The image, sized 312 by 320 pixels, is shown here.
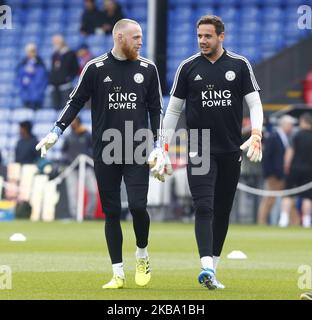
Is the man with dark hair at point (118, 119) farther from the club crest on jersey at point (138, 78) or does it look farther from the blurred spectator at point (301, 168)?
the blurred spectator at point (301, 168)

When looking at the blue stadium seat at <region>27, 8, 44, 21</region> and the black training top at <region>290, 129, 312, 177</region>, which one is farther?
the blue stadium seat at <region>27, 8, 44, 21</region>

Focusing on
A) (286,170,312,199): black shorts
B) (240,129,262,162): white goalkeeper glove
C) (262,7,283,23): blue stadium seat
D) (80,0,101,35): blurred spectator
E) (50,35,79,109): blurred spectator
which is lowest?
(286,170,312,199): black shorts

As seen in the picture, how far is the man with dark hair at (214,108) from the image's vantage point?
9.95 meters

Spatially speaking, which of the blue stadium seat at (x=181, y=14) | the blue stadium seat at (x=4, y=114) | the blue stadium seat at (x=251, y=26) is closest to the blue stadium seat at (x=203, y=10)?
the blue stadium seat at (x=181, y=14)

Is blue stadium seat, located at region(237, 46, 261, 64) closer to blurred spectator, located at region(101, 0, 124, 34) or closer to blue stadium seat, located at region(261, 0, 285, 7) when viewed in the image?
blue stadium seat, located at region(261, 0, 285, 7)

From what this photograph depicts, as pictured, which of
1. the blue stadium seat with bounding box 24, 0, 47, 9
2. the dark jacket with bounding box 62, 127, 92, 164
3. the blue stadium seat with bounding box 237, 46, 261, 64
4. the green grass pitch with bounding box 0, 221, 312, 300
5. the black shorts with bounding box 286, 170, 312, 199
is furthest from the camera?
the blue stadium seat with bounding box 24, 0, 47, 9

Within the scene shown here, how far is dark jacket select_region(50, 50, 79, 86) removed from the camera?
1151 inches

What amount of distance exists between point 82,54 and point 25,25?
7.36 metres

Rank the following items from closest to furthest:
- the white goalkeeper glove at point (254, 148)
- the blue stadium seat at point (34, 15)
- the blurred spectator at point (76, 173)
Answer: the white goalkeeper glove at point (254, 148), the blurred spectator at point (76, 173), the blue stadium seat at point (34, 15)

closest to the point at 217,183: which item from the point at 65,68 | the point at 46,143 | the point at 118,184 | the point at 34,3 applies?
the point at 118,184

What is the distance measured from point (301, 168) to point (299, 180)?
0.29 metres

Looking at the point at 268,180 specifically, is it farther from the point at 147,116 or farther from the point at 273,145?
the point at 147,116

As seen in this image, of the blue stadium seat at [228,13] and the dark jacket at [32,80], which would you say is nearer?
the dark jacket at [32,80]

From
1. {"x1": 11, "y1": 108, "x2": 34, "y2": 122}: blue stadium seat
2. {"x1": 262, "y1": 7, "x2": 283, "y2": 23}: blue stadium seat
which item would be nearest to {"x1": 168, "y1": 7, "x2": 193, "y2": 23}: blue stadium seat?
{"x1": 262, "y1": 7, "x2": 283, "y2": 23}: blue stadium seat
